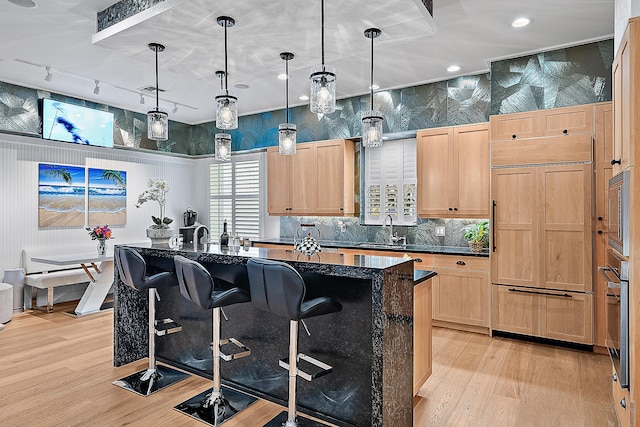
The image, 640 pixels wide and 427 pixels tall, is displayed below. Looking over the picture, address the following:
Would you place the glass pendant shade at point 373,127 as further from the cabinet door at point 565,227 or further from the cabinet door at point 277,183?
the cabinet door at point 277,183

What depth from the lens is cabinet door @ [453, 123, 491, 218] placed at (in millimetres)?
4758

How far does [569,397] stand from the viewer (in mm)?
3033

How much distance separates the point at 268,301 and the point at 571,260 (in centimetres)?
323

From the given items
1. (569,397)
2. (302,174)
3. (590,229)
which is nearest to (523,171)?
(590,229)

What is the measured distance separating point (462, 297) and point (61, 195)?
5756mm

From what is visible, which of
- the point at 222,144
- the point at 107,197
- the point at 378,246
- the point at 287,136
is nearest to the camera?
the point at 287,136

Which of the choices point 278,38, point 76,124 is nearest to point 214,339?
point 278,38

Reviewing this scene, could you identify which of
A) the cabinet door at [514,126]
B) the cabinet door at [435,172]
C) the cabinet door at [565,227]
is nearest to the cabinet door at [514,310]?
the cabinet door at [565,227]

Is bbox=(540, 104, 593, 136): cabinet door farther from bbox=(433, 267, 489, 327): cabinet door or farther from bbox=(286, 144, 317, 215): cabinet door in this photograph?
bbox=(286, 144, 317, 215): cabinet door

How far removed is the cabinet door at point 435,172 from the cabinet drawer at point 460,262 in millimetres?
591

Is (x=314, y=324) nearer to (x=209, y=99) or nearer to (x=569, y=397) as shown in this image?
(x=569, y=397)

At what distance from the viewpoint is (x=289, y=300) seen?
2291 mm

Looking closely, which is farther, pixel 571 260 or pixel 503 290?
pixel 503 290

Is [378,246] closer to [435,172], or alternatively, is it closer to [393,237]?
[393,237]
